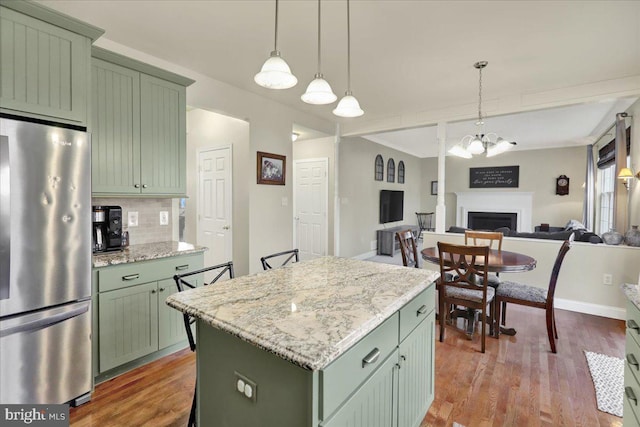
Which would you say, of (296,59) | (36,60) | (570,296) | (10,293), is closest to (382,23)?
(296,59)

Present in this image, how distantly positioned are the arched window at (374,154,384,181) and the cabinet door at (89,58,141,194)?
17.3ft

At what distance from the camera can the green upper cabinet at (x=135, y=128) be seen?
2213 mm

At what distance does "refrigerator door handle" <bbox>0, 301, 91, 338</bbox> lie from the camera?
155 centimetres

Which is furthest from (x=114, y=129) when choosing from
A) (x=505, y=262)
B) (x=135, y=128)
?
(x=505, y=262)

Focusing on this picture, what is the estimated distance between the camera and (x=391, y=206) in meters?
7.50

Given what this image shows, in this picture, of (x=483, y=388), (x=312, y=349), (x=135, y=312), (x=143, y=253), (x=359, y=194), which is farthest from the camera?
(x=359, y=194)

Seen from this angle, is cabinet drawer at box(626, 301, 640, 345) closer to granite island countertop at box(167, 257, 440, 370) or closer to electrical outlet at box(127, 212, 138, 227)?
granite island countertop at box(167, 257, 440, 370)

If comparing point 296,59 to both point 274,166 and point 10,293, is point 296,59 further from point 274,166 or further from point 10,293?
point 10,293

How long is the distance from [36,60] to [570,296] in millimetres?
5204

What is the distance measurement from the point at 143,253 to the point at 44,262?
68 cm

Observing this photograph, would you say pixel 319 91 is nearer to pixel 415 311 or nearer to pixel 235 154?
pixel 415 311

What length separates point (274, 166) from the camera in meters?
4.15

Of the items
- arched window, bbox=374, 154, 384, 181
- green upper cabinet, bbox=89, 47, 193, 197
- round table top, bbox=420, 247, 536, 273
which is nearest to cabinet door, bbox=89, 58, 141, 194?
green upper cabinet, bbox=89, 47, 193, 197

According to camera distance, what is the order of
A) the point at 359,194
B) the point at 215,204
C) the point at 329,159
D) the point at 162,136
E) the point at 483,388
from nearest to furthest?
the point at 483,388, the point at 162,136, the point at 215,204, the point at 329,159, the point at 359,194
